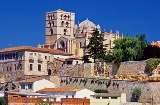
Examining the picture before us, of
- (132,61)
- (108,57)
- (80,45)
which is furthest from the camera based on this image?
(80,45)

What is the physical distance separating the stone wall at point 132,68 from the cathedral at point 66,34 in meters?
27.3

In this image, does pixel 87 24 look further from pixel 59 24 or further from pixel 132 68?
pixel 132 68

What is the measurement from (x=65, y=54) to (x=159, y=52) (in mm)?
22075

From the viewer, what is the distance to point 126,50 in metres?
72.8

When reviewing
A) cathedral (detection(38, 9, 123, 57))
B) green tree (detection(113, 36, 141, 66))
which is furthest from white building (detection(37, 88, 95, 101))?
cathedral (detection(38, 9, 123, 57))

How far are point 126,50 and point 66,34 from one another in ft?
105

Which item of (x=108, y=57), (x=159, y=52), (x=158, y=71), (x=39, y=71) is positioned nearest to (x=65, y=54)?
(x=39, y=71)

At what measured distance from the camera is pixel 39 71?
83312 millimetres

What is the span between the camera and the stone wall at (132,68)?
65.4 meters

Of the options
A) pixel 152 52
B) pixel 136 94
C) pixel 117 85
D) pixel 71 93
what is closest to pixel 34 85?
pixel 71 93

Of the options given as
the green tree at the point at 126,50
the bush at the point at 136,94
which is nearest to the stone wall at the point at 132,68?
the green tree at the point at 126,50

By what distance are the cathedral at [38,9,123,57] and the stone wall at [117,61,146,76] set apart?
27345 millimetres

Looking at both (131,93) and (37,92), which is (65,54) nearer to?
(37,92)

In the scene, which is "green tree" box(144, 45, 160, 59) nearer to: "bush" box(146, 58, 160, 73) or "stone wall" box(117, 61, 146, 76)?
"stone wall" box(117, 61, 146, 76)
